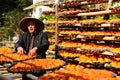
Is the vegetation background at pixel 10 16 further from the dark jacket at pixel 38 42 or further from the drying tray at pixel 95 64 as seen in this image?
the dark jacket at pixel 38 42

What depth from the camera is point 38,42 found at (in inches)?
250

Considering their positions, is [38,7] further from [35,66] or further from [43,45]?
[35,66]

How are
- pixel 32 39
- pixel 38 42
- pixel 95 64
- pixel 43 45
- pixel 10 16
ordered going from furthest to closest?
pixel 10 16 → pixel 95 64 → pixel 32 39 → pixel 38 42 → pixel 43 45

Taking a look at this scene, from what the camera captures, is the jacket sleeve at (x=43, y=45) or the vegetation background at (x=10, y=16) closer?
the jacket sleeve at (x=43, y=45)

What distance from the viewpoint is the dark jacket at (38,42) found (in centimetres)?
609

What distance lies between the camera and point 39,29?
673 centimetres

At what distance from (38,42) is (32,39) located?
23 cm

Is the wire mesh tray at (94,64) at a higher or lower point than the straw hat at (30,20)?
lower

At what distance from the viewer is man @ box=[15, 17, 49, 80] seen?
20.2ft

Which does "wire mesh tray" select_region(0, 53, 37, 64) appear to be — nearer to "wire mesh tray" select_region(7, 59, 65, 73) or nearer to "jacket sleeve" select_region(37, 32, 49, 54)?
"wire mesh tray" select_region(7, 59, 65, 73)

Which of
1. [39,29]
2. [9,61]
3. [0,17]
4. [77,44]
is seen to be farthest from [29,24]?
[0,17]

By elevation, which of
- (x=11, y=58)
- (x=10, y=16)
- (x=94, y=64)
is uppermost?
(x=11, y=58)

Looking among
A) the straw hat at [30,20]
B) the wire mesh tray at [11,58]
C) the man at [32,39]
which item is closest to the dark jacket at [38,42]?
the man at [32,39]

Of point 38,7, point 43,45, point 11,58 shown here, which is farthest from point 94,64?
point 38,7
